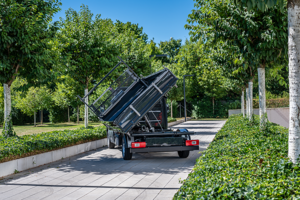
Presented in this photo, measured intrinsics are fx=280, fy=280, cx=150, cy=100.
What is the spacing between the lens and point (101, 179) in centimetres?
655

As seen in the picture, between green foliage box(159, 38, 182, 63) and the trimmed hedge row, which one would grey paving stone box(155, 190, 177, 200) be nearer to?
the trimmed hedge row

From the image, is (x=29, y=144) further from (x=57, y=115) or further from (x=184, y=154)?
(x=57, y=115)

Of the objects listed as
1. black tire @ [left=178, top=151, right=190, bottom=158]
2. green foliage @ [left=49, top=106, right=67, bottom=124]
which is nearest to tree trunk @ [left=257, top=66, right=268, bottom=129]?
black tire @ [left=178, top=151, right=190, bottom=158]

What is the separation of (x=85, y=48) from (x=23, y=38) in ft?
16.5

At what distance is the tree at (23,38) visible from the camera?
8.10 meters

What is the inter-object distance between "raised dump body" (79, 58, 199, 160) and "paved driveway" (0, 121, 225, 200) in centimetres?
53

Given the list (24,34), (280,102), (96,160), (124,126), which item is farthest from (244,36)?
(280,102)

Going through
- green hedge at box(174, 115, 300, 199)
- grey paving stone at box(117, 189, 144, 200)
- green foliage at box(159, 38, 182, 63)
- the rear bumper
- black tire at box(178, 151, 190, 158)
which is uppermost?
green foliage at box(159, 38, 182, 63)

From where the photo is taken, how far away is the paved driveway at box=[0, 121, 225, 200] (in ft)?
17.8

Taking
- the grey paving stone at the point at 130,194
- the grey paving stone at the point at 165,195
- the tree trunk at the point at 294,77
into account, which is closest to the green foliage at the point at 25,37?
the grey paving stone at the point at 130,194

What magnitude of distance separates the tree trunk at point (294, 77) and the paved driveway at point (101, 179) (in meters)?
2.33

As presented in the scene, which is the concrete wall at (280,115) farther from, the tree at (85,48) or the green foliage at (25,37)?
the green foliage at (25,37)

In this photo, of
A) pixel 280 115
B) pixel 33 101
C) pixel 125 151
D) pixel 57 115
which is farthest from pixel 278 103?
pixel 57 115

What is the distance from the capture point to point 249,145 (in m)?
6.07
